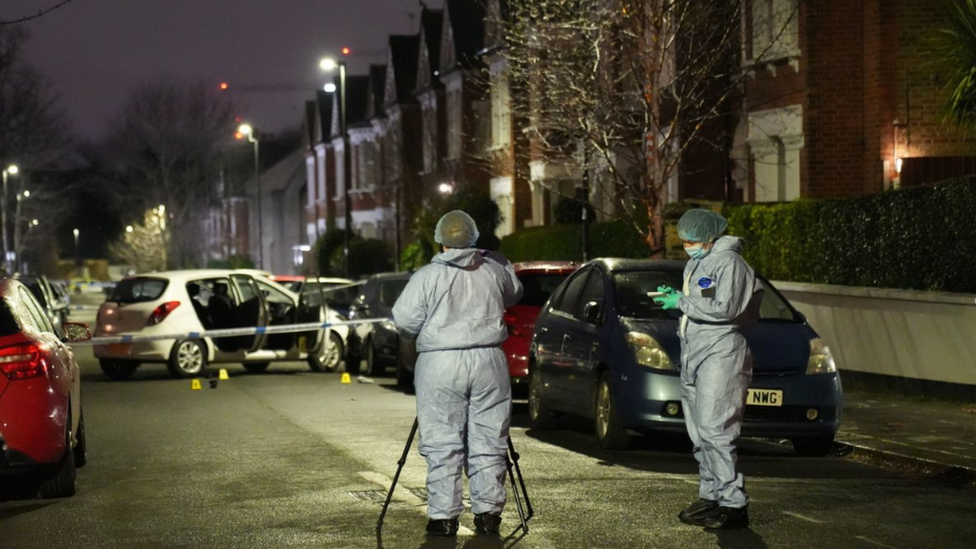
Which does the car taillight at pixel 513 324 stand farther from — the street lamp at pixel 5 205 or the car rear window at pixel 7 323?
the street lamp at pixel 5 205

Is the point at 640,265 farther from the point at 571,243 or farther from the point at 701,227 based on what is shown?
the point at 571,243

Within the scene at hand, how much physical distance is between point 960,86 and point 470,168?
2979 centimetres

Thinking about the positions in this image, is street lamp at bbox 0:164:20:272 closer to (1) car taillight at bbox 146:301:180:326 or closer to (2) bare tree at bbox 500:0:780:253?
(1) car taillight at bbox 146:301:180:326

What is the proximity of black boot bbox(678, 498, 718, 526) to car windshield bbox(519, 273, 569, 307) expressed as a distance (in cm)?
773

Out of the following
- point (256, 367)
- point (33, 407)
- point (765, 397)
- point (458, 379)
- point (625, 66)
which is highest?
point (625, 66)

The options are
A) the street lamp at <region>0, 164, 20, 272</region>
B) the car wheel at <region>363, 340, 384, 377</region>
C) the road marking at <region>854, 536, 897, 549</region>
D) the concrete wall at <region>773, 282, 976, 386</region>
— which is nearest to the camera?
the road marking at <region>854, 536, 897, 549</region>

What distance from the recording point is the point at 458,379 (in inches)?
341

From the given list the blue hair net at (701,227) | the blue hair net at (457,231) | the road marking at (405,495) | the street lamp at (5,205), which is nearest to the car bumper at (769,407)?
the road marking at (405,495)

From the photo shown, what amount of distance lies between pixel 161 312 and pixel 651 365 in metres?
11.8

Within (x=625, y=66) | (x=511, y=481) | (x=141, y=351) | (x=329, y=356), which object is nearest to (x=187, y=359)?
(x=141, y=351)

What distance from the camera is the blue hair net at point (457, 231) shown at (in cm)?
887

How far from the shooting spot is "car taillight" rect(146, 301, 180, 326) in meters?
22.6

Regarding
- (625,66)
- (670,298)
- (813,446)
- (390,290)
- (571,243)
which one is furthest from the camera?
(571,243)

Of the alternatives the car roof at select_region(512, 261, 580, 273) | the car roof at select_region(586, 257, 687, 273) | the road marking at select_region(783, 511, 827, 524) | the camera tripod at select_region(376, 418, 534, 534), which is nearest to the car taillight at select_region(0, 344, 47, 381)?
the camera tripod at select_region(376, 418, 534, 534)
